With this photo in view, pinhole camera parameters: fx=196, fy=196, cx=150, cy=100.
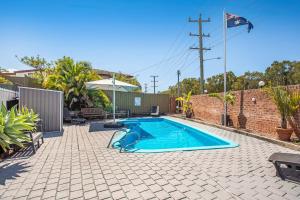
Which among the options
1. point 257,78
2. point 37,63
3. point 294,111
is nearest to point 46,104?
point 294,111

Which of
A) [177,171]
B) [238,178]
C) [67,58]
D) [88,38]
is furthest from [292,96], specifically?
[67,58]

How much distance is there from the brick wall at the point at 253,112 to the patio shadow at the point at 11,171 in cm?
845

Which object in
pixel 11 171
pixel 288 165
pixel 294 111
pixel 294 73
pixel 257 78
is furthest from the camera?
pixel 257 78

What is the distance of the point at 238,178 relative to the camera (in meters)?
3.84

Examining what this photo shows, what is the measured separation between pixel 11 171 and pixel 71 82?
33.3 feet

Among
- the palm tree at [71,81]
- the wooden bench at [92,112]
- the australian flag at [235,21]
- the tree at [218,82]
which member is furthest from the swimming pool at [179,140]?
the tree at [218,82]

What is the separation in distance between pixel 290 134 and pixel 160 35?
10.9 m

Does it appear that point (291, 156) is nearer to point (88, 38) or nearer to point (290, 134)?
point (290, 134)

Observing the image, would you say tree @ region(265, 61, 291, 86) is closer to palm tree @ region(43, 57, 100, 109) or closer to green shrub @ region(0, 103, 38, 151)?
palm tree @ region(43, 57, 100, 109)

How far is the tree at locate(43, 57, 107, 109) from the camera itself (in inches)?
531

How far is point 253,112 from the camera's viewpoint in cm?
921

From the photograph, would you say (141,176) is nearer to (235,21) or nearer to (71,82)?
(235,21)

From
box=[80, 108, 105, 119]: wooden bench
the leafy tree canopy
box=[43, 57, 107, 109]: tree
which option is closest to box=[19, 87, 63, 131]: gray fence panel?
box=[43, 57, 107, 109]: tree

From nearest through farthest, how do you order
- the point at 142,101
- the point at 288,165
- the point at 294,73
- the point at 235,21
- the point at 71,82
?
the point at 288,165
the point at 235,21
the point at 71,82
the point at 142,101
the point at 294,73
